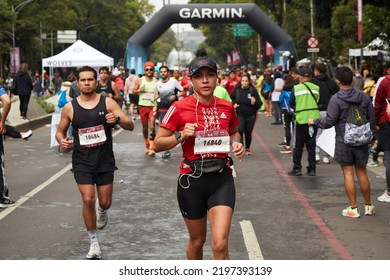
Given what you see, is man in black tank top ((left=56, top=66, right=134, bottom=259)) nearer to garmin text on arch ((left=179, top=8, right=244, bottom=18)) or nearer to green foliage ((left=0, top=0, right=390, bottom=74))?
green foliage ((left=0, top=0, right=390, bottom=74))

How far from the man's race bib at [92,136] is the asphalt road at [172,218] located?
1.10 m

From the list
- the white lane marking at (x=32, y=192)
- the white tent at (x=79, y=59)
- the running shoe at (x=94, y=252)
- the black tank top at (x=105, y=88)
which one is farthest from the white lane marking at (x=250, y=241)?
the white tent at (x=79, y=59)

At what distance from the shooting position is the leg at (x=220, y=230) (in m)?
5.66

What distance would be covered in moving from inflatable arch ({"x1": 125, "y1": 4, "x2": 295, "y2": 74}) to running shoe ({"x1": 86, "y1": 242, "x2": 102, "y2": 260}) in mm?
31707

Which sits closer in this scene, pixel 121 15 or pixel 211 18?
pixel 211 18

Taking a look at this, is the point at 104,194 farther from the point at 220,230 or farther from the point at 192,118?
the point at 220,230

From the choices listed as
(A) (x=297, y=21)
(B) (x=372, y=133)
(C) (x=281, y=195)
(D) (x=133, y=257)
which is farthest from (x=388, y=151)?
(A) (x=297, y=21)

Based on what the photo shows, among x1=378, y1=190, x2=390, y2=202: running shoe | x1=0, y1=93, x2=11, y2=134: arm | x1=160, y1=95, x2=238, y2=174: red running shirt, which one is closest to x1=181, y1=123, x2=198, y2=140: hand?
x1=160, y1=95, x2=238, y2=174: red running shirt

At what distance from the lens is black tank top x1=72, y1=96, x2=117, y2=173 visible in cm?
776

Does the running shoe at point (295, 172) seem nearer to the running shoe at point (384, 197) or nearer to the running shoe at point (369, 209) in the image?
the running shoe at point (384, 197)

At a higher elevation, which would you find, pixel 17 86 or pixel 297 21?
pixel 297 21
